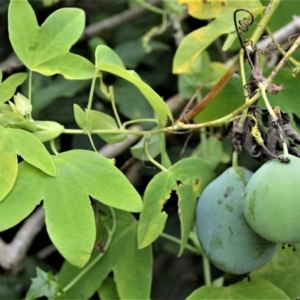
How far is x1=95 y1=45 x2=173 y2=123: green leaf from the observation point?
67 centimetres

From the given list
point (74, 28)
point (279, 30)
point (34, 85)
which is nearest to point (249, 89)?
point (74, 28)

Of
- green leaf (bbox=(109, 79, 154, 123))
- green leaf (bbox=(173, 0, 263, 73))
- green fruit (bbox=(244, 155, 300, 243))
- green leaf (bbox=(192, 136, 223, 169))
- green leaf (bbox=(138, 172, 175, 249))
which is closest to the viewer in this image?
green fruit (bbox=(244, 155, 300, 243))

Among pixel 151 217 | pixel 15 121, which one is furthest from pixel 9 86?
pixel 151 217

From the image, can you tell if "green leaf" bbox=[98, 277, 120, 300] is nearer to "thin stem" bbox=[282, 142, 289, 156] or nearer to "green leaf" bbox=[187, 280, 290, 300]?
"green leaf" bbox=[187, 280, 290, 300]

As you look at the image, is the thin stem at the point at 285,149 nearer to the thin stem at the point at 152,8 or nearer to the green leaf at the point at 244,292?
the green leaf at the point at 244,292

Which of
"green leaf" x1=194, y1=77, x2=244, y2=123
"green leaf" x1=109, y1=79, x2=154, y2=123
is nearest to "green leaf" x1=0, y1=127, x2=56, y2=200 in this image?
"green leaf" x1=194, y1=77, x2=244, y2=123

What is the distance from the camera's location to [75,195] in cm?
65

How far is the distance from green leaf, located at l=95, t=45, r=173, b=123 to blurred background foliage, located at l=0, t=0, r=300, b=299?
0.61 ft

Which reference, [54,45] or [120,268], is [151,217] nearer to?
[120,268]

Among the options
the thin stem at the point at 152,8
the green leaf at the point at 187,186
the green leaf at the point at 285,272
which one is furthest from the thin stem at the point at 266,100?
the thin stem at the point at 152,8

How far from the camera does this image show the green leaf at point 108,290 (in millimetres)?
826

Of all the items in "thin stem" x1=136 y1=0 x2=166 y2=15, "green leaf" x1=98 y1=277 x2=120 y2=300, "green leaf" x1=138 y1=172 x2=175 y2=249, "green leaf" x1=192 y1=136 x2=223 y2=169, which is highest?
"thin stem" x1=136 y1=0 x2=166 y2=15

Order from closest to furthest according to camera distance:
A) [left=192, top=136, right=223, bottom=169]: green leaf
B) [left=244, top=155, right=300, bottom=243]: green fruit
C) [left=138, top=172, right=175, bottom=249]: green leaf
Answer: [left=244, top=155, right=300, bottom=243]: green fruit < [left=138, top=172, right=175, bottom=249]: green leaf < [left=192, top=136, right=223, bottom=169]: green leaf

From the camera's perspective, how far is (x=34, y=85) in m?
1.14
